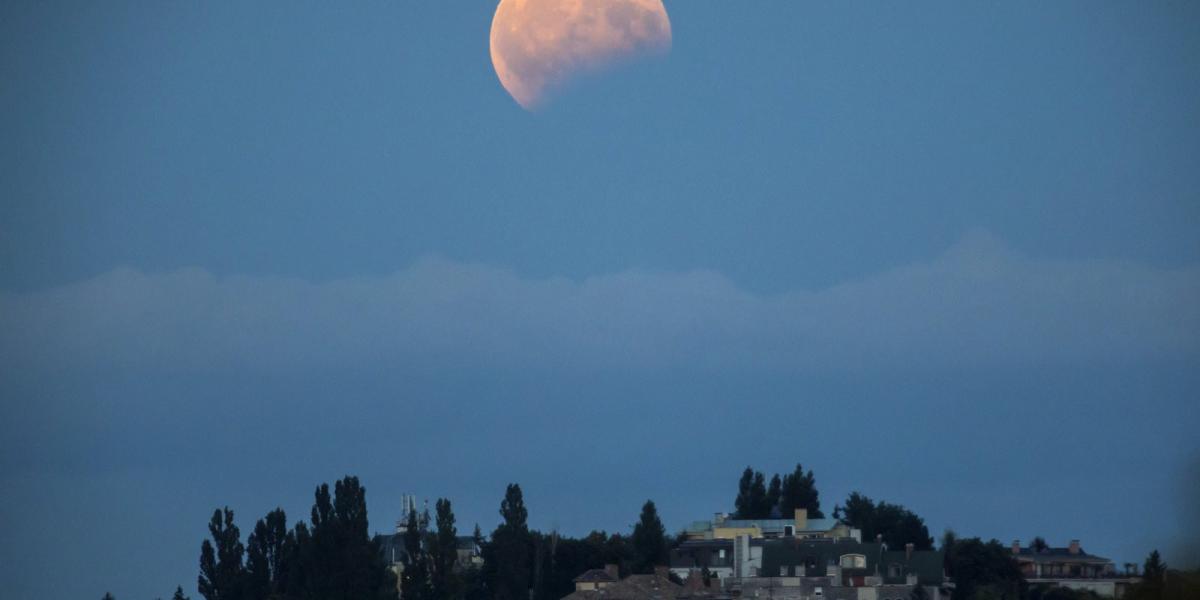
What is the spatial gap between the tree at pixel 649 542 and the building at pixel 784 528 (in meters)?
5.68

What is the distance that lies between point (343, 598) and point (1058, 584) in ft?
165

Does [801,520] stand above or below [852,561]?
above

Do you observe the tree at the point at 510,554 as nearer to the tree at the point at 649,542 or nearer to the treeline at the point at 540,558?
the treeline at the point at 540,558

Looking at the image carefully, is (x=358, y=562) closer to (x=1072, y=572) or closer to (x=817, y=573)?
(x=817, y=573)

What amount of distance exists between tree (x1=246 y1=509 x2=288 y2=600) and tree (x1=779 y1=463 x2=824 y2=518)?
4809 centimetres

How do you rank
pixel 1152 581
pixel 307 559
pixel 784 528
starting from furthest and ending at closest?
pixel 784 528, pixel 307 559, pixel 1152 581

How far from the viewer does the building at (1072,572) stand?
137375 millimetres

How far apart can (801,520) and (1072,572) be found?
2320 centimetres

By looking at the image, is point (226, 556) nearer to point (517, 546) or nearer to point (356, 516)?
point (356, 516)

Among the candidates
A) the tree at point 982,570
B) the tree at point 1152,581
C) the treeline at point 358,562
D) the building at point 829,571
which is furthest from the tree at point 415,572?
the tree at point 1152,581

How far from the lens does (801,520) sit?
15662 centimetres

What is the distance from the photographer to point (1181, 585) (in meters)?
70.8

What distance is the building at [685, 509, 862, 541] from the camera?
153m

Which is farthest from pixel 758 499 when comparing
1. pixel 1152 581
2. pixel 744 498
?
pixel 1152 581
